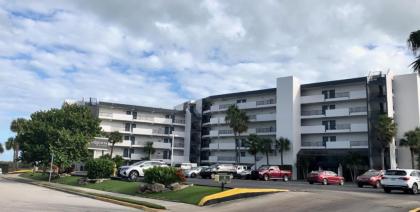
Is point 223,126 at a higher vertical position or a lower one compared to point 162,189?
higher

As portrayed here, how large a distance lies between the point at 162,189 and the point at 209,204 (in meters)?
5.40

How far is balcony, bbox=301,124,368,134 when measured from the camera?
66.6 m

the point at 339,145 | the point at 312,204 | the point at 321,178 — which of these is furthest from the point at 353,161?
the point at 312,204

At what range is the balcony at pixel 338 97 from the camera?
6755 cm

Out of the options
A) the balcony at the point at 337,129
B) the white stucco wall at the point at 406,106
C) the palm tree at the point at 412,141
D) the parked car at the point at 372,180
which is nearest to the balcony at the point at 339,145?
the balcony at the point at 337,129

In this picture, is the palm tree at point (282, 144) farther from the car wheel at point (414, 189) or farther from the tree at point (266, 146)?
the car wheel at point (414, 189)

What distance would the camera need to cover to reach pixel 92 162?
36.6 metres

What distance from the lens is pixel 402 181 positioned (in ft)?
93.9

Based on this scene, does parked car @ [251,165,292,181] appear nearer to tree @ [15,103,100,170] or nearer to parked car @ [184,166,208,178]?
parked car @ [184,166,208,178]

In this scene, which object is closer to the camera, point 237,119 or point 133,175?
point 133,175

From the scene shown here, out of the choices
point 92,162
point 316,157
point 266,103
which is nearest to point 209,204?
point 92,162

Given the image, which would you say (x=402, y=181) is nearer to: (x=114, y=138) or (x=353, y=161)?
(x=353, y=161)

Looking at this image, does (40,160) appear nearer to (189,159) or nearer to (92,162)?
(92,162)

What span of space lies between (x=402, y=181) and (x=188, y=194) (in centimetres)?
1369
